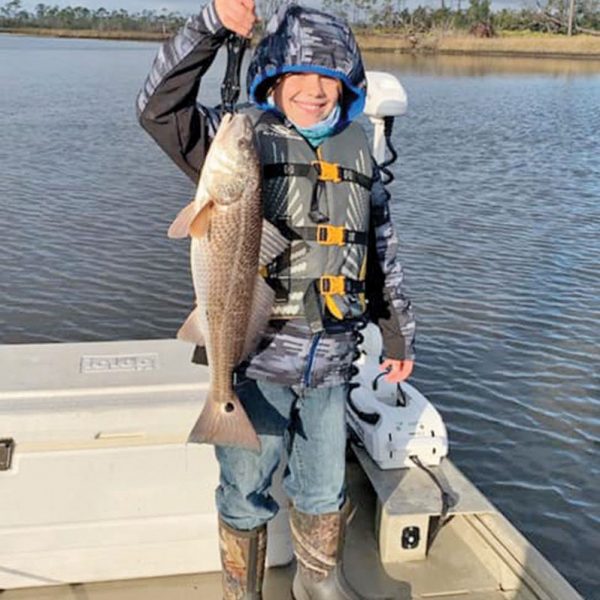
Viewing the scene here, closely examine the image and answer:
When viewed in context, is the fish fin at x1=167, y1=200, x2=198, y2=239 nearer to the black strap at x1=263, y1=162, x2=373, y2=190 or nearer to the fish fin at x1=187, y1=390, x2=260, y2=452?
the black strap at x1=263, y1=162, x2=373, y2=190

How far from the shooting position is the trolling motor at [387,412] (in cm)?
407

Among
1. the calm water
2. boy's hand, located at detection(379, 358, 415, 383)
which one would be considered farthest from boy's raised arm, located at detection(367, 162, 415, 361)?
the calm water

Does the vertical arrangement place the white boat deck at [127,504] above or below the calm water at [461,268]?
above

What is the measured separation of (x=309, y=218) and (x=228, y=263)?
1.24ft

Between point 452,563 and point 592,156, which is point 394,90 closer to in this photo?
point 452,563

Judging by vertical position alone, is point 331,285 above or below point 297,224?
below

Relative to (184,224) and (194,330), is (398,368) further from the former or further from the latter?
(184,224)

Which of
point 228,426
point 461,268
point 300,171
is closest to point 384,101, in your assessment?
point 300,171

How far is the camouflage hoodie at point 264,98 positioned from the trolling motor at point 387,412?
98 centimetres

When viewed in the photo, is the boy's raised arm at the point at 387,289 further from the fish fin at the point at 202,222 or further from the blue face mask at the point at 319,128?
the fish fin at the point at 202,222

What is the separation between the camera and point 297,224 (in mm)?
2893

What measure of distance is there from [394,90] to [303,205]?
1.65 metres

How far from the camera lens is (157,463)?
346 cm

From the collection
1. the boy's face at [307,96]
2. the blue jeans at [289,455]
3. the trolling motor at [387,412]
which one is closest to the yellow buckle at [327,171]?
the boy's face at [307,96]
